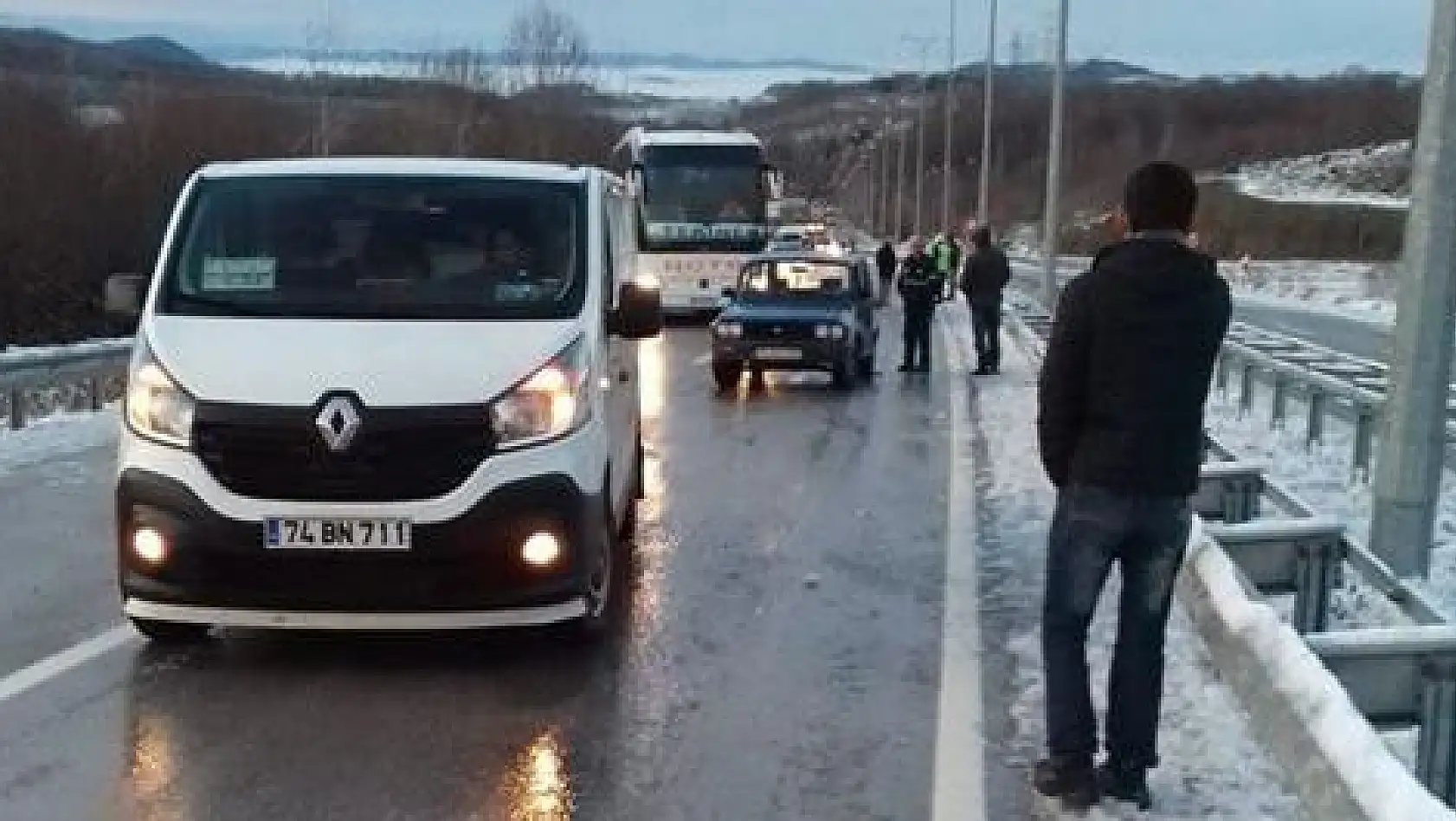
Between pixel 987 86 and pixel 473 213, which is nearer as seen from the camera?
pixel 473 213

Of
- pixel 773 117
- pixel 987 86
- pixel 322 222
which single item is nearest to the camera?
pixel 322 222

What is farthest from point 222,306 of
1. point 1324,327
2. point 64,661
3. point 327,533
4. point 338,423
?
point 1324,327

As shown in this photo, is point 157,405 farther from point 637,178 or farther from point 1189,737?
point 637,178

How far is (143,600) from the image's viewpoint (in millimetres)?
7289

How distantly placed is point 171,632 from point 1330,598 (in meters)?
4.97

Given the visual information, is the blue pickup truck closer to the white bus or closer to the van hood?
the white bus

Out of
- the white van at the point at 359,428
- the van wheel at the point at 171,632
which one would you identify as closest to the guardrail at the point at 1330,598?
the white van at the point at 359,428

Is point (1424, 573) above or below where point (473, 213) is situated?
below

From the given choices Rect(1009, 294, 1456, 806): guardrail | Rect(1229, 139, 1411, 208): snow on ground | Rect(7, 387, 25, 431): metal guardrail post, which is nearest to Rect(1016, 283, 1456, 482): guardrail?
Rect(1009, 294, 1456, 806): guardrail

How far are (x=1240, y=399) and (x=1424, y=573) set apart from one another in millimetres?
10929

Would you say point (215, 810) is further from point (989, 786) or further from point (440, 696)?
point (989, 786)

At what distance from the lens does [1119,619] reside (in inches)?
232

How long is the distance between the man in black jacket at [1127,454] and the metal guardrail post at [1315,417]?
9808 mm

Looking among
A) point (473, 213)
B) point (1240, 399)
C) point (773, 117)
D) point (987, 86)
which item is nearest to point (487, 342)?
point (473, 213)
